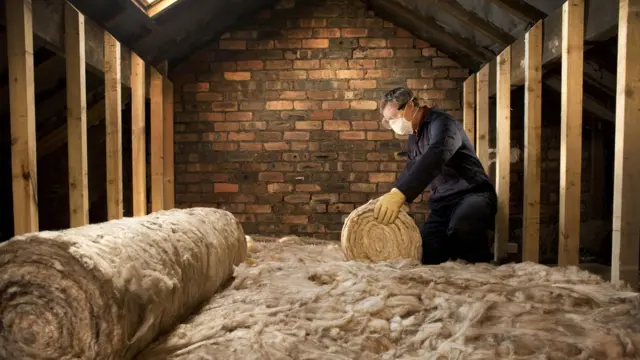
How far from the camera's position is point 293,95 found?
4176mm

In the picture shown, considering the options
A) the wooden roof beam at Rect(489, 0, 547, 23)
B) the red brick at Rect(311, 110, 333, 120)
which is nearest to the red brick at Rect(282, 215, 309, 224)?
the red brick at Rect(311, 110, 333, 120)

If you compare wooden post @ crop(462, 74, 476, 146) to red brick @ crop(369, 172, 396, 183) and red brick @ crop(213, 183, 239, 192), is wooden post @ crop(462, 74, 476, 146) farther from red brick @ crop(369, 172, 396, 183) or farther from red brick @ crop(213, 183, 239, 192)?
red brick @ crop(213, 183, 239, 192)

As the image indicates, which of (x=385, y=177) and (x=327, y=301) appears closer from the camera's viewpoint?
(x=327, y=301)

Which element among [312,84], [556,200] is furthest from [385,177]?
[556,200]

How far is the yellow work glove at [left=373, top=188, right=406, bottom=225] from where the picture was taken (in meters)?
2.25

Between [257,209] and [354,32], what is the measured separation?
1.84m

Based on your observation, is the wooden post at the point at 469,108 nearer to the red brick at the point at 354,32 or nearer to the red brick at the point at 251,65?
the red brick at the point at 354,32

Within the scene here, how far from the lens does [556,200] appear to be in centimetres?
393

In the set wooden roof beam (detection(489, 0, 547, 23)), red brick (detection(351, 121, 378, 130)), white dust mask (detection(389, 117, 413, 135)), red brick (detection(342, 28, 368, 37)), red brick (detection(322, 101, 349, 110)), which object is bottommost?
white dust mask (detection(389, 117, 413, 135))

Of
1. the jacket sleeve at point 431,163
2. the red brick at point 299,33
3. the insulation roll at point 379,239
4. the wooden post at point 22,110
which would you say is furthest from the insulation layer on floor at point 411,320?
the red brick at point 299,33

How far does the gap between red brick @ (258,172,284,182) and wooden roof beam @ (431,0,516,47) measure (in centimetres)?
194

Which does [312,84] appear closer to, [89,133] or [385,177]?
[385,177]

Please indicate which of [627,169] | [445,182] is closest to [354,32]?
[445,182]

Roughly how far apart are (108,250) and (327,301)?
0.71m
